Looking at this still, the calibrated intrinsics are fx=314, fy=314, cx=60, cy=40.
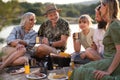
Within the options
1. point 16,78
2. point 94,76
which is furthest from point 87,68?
point 16,78

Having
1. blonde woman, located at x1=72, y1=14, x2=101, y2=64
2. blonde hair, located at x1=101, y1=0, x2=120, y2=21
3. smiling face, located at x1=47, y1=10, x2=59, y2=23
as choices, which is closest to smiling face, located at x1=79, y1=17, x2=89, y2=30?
blonde woman, located at x1=72, y1=14, x2=101, y2=64

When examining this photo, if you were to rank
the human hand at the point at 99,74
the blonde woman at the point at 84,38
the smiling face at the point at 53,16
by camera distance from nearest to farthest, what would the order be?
the human hand at the point at 99,74, the blonde woman at the point at 84,38, the smiling face at the point at 53,16

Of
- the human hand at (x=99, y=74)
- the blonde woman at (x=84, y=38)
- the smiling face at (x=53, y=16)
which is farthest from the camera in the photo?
the smiling face at (x=53, y=16)

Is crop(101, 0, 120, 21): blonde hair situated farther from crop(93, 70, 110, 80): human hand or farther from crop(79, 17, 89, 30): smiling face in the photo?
crop(79, 17, 89, 30): smiling face

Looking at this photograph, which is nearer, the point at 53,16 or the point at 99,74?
→ the point at 99,74

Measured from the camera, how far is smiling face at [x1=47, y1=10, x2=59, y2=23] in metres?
5.62

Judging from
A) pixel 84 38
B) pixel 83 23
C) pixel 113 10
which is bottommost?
pixel 84 38

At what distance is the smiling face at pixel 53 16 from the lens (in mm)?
5616

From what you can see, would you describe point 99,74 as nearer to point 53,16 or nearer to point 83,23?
point 83,23

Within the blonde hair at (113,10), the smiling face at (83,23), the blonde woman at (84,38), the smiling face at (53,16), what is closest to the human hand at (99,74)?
the blonde hair at (113,10)

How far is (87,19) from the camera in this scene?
17.4 ft

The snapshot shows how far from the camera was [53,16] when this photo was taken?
5.64 meters

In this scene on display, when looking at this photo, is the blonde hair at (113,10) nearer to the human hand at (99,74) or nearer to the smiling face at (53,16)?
the human hand at (99,74)

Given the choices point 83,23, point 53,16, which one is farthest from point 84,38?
point 53,16
